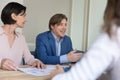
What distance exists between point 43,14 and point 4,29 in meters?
1.40

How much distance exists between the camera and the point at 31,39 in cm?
373

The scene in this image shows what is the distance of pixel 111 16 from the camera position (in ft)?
2.79

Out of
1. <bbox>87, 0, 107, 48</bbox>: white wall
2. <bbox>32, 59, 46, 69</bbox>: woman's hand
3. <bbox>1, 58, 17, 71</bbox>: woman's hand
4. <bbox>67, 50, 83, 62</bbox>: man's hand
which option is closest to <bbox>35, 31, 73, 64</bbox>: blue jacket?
<bbox>67, 50, 83, 62</bbox>: man's hand

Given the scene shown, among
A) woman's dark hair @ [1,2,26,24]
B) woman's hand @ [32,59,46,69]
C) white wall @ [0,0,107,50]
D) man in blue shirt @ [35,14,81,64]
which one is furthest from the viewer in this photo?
white wall @ [0,0,107,50]

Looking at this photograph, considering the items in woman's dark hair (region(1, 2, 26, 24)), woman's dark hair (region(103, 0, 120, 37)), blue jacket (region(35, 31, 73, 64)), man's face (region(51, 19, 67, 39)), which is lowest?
blue jacket (region(35, 31, 73, 64))

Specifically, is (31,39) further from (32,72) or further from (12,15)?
(32,72)

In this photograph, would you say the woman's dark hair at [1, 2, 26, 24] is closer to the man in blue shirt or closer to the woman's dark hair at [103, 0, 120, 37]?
the man in blue shirt

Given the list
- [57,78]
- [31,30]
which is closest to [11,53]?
[31,30]

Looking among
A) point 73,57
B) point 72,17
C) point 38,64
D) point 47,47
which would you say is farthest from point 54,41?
point 72,17

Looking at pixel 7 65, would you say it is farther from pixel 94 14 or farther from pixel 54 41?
pixel 94 14

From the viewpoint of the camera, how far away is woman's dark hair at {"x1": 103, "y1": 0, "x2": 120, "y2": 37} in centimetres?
84

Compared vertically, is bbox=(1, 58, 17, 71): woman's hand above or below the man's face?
below

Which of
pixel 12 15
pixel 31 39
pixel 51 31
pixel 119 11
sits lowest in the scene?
pixel 31 39

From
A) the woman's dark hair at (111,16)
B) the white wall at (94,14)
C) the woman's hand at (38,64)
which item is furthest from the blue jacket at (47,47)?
the woman's dark hair at (111,16)
